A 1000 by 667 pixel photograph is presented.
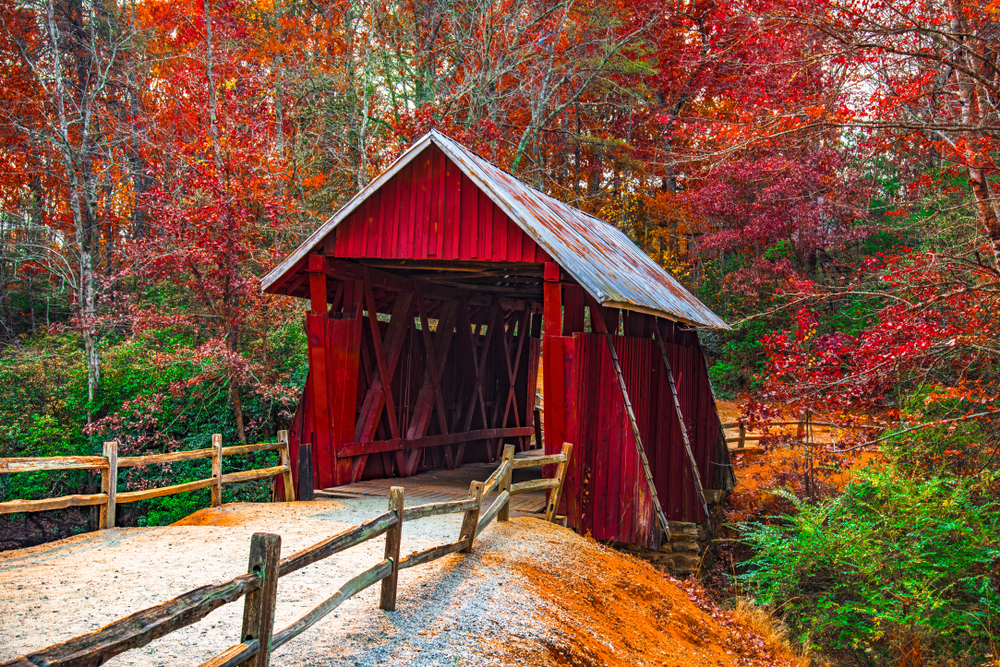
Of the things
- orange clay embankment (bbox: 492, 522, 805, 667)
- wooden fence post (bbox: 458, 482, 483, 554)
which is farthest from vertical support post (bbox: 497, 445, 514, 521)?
wooden fence post (bbox: 458, 482, 483, 554)

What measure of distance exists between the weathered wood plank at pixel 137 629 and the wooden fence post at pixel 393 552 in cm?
162

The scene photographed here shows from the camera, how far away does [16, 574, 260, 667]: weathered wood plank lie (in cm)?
258

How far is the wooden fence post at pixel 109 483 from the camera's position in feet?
25.0

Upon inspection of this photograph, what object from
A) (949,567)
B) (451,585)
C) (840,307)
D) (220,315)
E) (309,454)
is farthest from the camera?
(840,307)

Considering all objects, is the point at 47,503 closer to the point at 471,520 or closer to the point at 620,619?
the point at 471,520

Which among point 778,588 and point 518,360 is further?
point 518,360

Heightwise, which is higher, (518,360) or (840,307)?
(840,307)

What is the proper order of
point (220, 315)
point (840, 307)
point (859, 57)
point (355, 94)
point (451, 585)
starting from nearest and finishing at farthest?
point (451, 585), point (859, 57), point (220, 315), point (355, 94), point (840, 307)

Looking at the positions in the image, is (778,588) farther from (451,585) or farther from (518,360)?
(518,360)

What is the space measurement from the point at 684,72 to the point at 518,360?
14.3m

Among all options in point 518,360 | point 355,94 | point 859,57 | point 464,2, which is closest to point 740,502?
point 518,360

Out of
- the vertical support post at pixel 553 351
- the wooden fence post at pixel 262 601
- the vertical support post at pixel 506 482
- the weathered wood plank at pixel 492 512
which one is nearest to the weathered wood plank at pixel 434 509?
the weathered wood plank at pixel 492 512

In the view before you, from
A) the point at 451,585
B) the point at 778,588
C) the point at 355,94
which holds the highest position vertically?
the point at 355,94

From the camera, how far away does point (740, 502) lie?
14.8 meters
